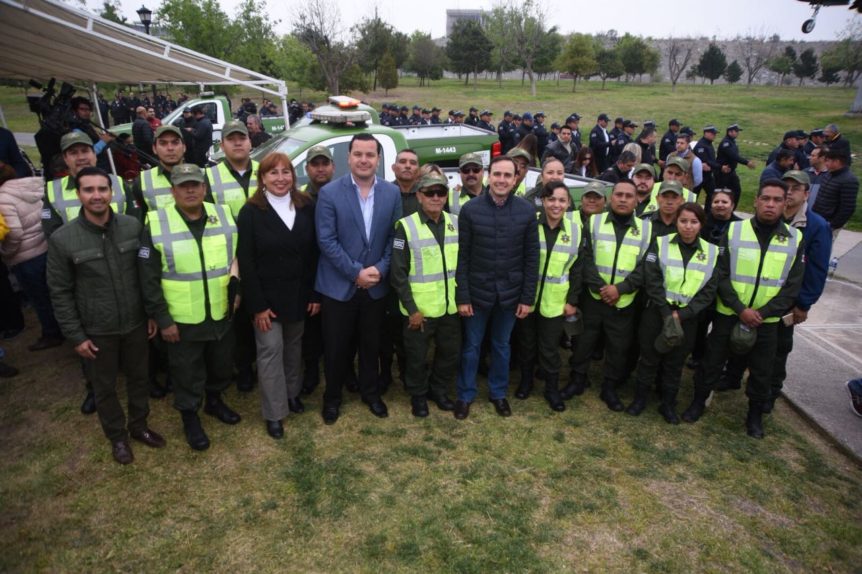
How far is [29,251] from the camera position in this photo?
174 inches

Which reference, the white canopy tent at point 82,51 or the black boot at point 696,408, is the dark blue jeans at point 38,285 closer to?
the white canopy tent at point 82,51

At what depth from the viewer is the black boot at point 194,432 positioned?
3.49 meters

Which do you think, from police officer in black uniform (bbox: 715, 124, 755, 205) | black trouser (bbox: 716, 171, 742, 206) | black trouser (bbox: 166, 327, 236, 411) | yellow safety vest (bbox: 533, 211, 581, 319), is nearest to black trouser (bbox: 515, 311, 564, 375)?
yellow safety vest (bbox: 533, 211, 581, 319)

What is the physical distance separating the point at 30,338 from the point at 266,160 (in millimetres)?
3582

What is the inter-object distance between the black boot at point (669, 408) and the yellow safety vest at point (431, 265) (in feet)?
6.24

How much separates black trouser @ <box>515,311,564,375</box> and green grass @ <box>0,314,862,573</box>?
41cm

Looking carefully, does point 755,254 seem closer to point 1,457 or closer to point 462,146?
point 462,146

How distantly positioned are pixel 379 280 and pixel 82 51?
5866 mm

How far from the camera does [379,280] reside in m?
3.54


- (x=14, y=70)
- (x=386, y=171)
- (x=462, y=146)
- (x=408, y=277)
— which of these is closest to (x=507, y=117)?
(x=462, y=146)

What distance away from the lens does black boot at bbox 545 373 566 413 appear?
162 inches

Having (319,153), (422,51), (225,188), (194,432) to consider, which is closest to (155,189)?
(225,188)

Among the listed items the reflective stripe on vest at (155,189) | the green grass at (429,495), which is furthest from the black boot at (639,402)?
the reflective stripe on vest at (155,189)

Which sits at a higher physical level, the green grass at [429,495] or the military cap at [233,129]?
the military cap at [233,129]
